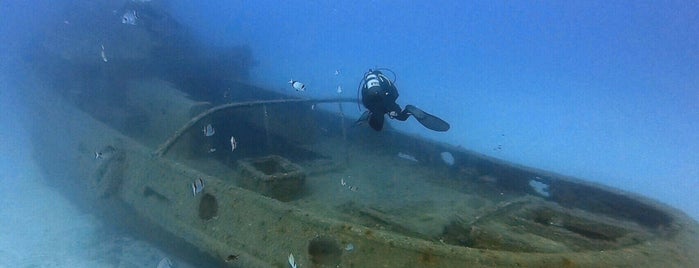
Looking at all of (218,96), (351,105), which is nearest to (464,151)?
(218,96)

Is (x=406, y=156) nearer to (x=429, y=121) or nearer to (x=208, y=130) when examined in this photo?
(x=429, y=121)

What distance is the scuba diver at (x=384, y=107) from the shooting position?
22.2 feet

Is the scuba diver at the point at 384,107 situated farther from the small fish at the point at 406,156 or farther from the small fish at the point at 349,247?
the small fish at the point at 349,247

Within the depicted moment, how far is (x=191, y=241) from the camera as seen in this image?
534cm

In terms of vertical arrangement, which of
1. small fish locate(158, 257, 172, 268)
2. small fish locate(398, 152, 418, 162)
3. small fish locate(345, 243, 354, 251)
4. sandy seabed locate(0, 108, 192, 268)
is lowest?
sandy seabed locate(0, 108, 192, 268)

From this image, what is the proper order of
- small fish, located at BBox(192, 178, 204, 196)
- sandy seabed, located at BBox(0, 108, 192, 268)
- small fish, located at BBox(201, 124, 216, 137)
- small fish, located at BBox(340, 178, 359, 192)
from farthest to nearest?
sandy seabed, located at BBox(0, 108, 192, 268) < small fish, located at BBox(201, 124, 216, 137) < small fish, located at BBox(340, 178, 359, 192) < small fish, located at BBox(192, 178, 204, 196)

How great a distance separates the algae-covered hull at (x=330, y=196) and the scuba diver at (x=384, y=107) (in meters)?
0.83

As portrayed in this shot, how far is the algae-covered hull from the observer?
4.21 meters

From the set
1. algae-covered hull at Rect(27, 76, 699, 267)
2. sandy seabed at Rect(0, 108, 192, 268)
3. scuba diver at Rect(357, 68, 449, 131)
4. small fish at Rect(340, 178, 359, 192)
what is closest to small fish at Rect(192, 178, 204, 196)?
algae-covered hull at Rect(27, 76, 699, 267)

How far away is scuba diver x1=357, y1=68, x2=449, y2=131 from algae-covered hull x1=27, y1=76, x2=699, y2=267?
83 cm

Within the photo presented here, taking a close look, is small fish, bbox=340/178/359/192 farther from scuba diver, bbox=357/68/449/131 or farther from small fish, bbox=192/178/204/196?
small fish, bbox=192/178/204/196

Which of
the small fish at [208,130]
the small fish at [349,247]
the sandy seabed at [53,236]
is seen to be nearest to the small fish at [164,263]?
the sandy seabed at [53,236]

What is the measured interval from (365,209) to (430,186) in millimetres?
1684

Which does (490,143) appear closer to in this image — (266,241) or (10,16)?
(266,241)
